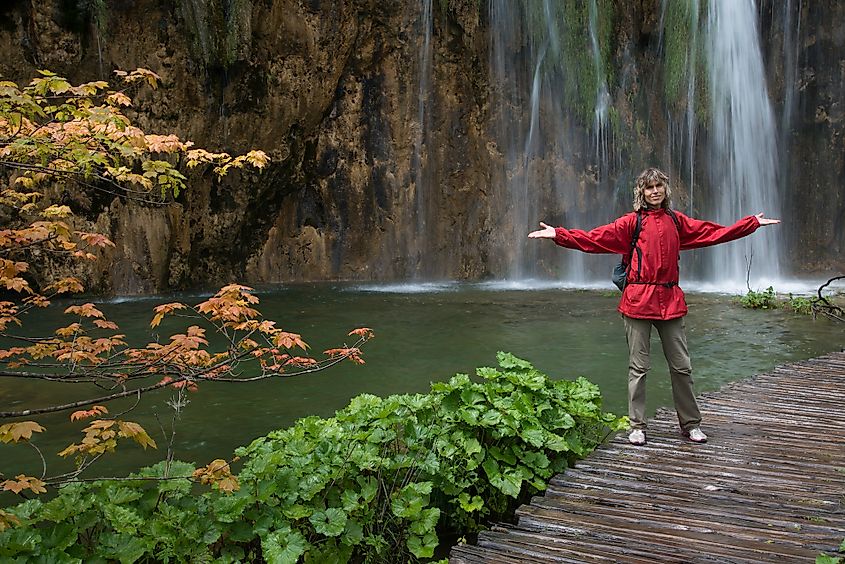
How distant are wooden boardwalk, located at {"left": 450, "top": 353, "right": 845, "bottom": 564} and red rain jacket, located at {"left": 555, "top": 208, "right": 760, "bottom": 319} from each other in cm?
98

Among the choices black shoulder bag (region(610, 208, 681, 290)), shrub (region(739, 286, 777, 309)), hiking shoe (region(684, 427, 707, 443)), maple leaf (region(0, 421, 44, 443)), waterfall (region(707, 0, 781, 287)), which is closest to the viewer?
maple leaf (region(0, 421, 44, 443))

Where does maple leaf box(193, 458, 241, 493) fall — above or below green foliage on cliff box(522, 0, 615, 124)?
below

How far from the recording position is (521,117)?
2042 centimetres

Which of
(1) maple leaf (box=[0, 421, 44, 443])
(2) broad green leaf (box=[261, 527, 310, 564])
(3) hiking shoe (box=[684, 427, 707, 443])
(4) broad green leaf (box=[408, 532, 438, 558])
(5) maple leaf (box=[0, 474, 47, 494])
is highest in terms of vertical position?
(1) maple leaf (box=[0, 421, 44, 443])

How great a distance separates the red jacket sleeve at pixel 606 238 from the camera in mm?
4328

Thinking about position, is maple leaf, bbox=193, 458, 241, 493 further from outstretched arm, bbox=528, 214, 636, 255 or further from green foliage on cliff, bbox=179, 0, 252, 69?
green foliage on cliff, bbox=179, 0, 252, 69

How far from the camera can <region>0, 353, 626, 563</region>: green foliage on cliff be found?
10.5 ft

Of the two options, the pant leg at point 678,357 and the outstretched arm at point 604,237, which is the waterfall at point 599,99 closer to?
the outstretched arm at point 604,237

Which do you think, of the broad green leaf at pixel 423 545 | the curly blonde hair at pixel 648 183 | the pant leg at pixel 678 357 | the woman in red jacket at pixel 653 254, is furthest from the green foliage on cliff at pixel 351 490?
the curly blonde hair at pixel 648 183

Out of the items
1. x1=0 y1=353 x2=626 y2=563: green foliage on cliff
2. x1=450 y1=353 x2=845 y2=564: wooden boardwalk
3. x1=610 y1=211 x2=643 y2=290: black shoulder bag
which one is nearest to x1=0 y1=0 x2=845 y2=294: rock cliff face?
x1=0 y1=353 x2=626 y2=563: green foliage on cliff

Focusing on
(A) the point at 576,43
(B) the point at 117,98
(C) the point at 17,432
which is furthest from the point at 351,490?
(A) the point at 576,43

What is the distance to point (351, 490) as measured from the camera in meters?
3.55

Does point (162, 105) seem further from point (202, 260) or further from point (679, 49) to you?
point (679, 49)

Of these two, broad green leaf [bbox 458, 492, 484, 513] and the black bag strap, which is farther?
the black bag strap
